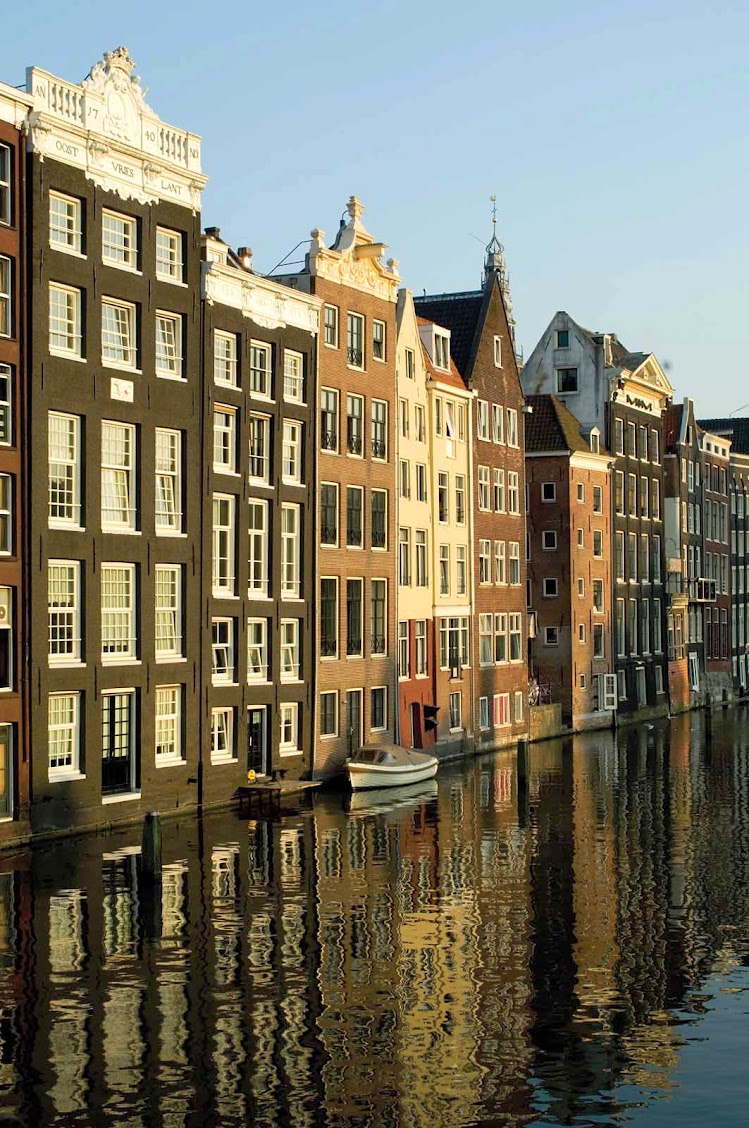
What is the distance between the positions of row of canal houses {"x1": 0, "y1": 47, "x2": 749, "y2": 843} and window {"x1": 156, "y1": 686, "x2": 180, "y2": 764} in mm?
110

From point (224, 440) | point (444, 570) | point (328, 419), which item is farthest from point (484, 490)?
point (224, 440)

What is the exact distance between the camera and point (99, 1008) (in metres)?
30.8

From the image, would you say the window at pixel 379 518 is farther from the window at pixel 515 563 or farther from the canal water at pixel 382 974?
the window at pixel 515 563

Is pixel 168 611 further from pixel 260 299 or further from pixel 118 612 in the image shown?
pixel 260 299

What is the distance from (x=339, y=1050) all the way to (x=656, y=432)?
3635 inches

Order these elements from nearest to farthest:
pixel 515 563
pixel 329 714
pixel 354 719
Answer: pixel 329 714
pixel 354 719
pixel 515 563

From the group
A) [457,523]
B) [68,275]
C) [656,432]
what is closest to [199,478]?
[68,275]

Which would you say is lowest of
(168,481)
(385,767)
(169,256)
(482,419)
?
(385,767)

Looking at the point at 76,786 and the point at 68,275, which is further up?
the point at 68,275

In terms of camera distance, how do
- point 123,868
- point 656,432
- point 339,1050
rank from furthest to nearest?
1. point 656,432
2. point 123,868
3. point 339,1050

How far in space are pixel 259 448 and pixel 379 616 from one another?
12969mm

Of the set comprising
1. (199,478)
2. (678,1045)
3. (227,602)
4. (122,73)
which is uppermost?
(122,73)

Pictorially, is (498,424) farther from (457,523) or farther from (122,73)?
(122,73)

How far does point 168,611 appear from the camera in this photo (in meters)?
57.0
